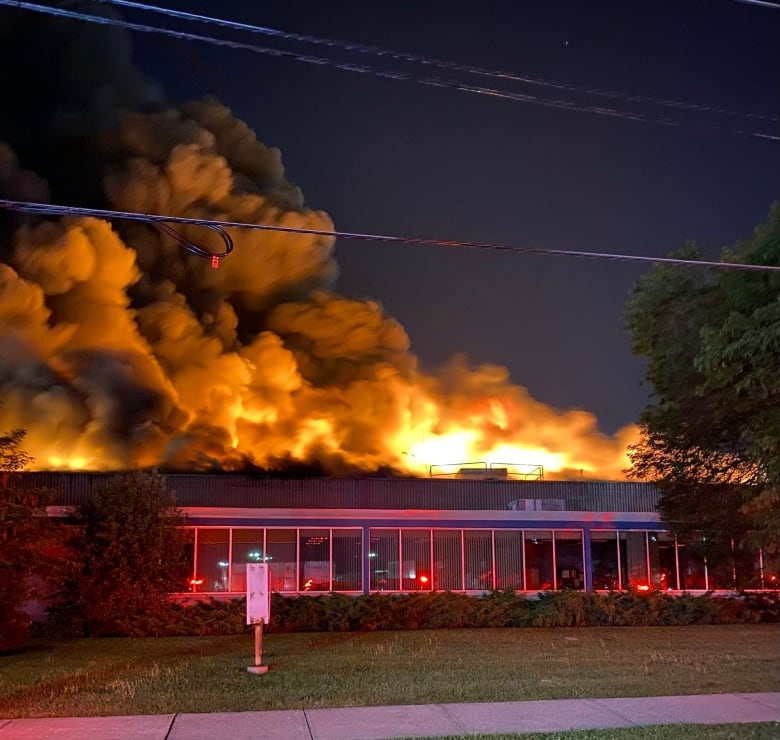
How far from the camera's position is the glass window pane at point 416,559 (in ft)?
89.7

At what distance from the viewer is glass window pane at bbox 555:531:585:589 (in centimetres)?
2853

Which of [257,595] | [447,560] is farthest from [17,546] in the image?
[447,560]

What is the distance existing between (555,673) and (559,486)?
2113 cm

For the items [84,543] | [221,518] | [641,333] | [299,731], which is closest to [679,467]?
[641,333]

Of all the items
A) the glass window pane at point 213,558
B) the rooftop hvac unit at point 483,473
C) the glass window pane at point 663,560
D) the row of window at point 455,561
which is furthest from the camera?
the rooftop hvac unit at point 483,473

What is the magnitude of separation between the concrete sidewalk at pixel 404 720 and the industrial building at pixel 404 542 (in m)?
15.0

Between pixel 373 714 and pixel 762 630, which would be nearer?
pixel 373 714

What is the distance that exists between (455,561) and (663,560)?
6.89 meters

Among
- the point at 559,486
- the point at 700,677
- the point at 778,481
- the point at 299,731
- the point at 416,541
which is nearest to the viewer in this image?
the point at 299,731

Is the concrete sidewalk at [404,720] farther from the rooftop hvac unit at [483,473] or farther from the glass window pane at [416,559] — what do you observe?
the rooftop hvac unit at [483,473]

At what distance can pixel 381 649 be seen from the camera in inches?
683

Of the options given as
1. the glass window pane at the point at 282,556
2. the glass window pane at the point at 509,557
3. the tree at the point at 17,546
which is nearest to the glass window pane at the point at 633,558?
the glass window pane at the point at 509,557

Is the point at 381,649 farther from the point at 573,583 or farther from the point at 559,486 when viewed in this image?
the point at 559,486

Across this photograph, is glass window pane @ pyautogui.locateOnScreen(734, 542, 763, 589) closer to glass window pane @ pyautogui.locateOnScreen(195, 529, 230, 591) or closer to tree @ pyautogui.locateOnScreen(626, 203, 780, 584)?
tree @ pyautogui.locateOnScreen(626, 203, 780, 584)
